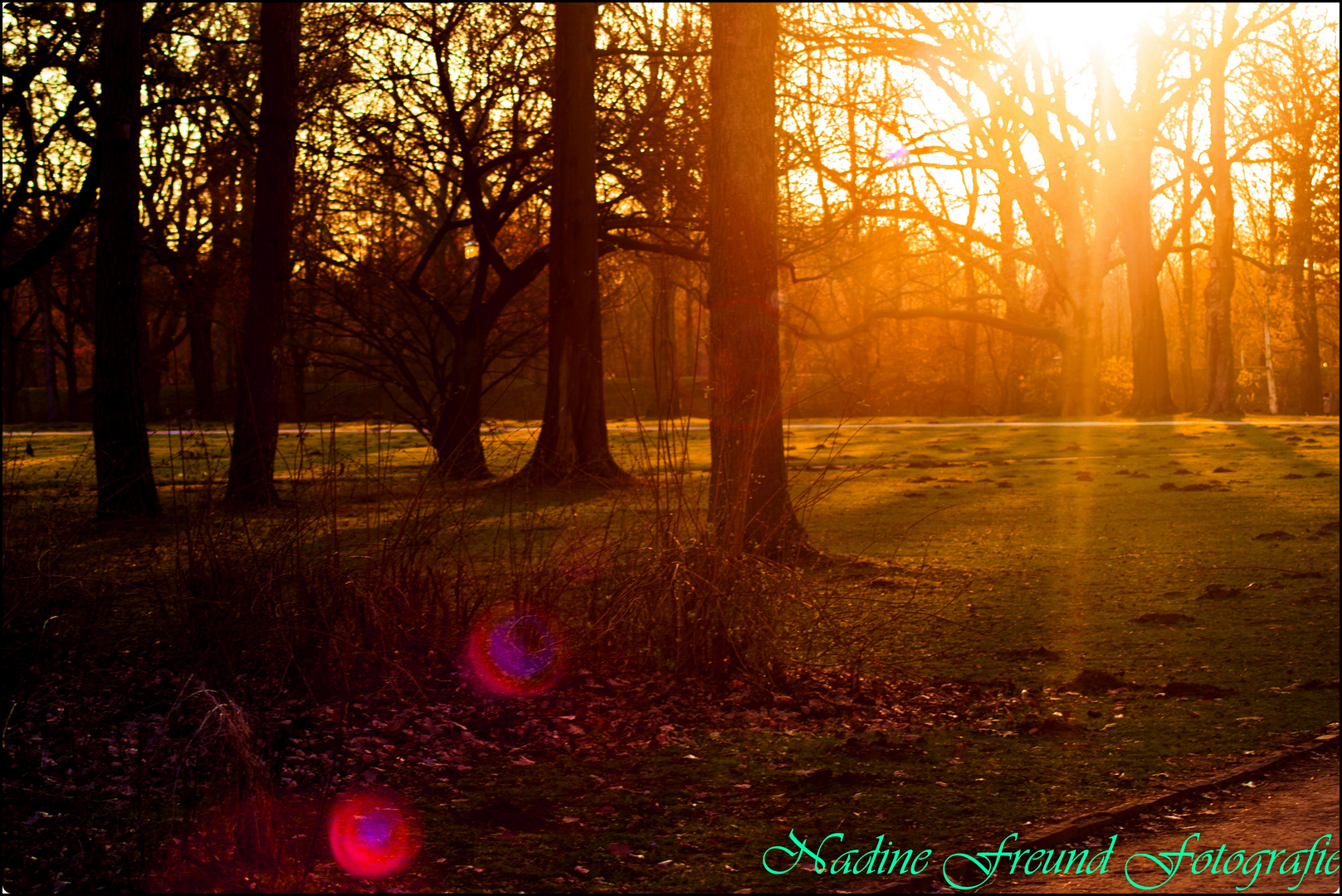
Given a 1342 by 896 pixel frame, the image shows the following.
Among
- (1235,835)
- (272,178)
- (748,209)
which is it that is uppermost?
(272,178)

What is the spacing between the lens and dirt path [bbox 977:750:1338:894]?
10.5ft

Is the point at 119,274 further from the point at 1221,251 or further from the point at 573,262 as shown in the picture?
the point at 1221,251

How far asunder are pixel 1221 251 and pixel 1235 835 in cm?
3278

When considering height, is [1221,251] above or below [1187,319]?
above

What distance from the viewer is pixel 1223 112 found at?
3114cm

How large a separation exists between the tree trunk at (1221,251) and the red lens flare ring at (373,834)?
97.3ft

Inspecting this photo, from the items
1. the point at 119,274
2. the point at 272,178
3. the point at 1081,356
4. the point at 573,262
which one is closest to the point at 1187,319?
the point at 1081,356

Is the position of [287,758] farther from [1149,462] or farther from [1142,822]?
[1149,462]

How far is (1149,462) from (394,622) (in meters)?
14.2

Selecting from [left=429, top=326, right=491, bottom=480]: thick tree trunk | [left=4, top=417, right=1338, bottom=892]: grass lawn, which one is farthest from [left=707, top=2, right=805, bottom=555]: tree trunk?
[left=429, top=326, right=491, bottom=480]: thick tree trunk

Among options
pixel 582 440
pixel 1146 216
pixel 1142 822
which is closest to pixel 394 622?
pixel 1142 822

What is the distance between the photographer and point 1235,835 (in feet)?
11.6

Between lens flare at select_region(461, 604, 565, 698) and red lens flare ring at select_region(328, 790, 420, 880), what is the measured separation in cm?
116

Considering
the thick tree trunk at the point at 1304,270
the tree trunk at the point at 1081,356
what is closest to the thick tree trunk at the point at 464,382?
the tree trunk at the point at 1081,356
